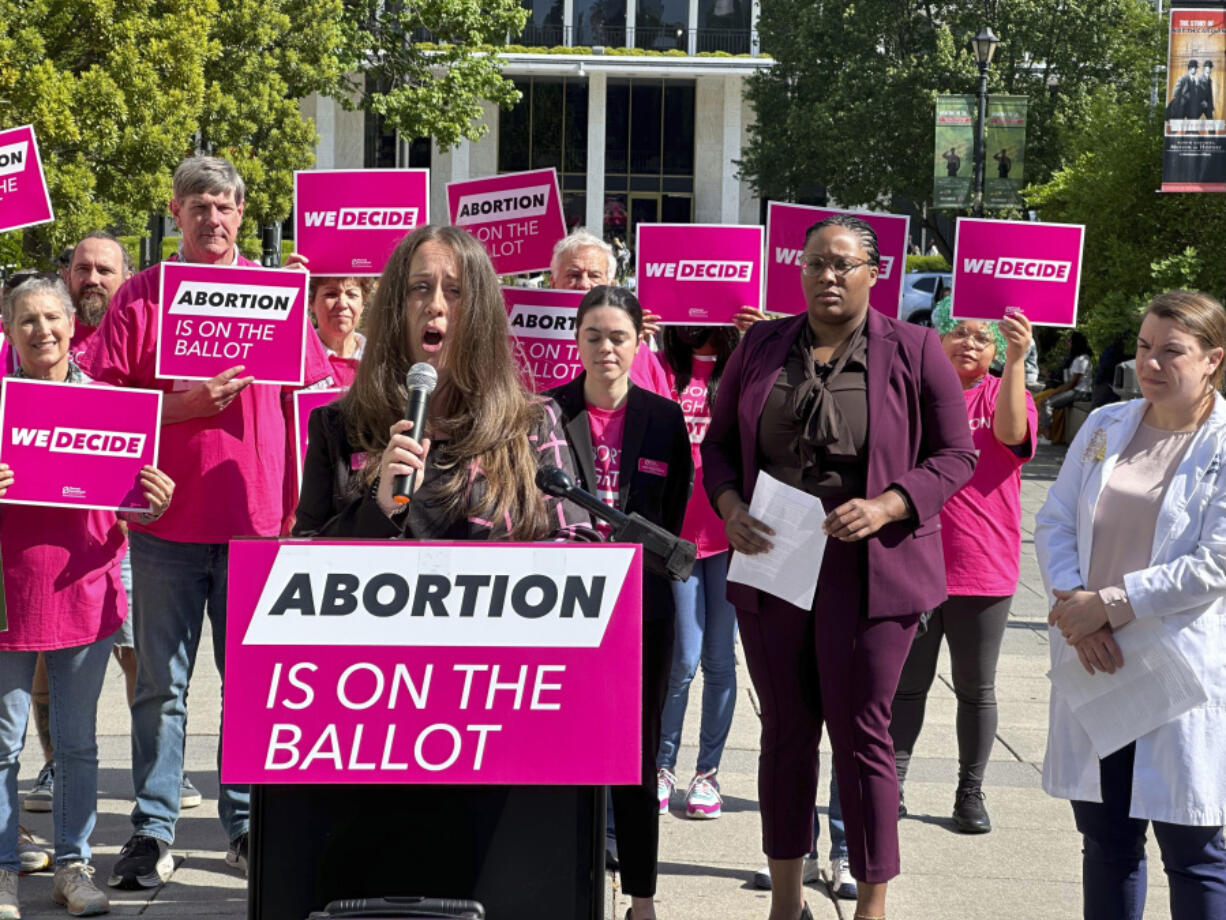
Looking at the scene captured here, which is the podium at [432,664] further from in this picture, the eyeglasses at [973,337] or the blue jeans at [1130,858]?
the eyeglasses at [973,337]

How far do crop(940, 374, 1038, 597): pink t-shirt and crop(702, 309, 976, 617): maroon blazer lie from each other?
4.26 feet

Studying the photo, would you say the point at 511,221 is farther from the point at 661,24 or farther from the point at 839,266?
the point at 661,24

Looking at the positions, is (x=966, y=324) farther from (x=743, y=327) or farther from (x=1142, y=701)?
(x=1142, y=701)

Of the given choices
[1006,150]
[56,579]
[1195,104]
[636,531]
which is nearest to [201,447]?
[56,579]

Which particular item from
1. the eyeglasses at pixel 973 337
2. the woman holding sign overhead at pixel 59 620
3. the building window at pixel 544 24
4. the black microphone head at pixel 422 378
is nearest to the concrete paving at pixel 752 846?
the woman holding sign overhead at pixel 59 620

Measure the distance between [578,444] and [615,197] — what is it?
177 ft

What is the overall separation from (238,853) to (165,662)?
2.32ft

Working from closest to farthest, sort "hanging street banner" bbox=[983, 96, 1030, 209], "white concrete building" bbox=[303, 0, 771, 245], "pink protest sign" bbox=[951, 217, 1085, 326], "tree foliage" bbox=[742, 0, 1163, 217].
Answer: "pink protest sign" bbox=[951, 217, 1085, 326], "hanging street banner" bbox=[983, 96, 1030, 209], "tree foliage" bbox=[742, 0, 1163, 217], "white concrete building" bbox=[303, 0, 771, 245]

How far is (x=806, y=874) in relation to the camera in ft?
17.5

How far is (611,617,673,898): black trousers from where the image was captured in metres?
4.63

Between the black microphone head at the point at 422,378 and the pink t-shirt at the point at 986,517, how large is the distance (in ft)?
10.4

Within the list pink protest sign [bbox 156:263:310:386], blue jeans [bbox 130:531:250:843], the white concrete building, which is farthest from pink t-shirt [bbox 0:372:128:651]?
the white concrete building

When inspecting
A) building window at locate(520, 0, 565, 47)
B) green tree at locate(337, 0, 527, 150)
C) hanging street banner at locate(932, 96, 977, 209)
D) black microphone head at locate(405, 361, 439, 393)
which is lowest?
black microphone head at locate(405, 361, 439, 393)

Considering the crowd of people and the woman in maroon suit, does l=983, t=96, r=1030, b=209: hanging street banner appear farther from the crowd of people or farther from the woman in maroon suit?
the woman in maroon suit
